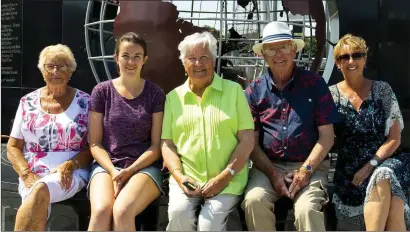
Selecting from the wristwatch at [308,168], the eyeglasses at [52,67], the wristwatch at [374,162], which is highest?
the eyeglasses at [52,67]

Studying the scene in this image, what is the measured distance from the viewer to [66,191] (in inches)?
104

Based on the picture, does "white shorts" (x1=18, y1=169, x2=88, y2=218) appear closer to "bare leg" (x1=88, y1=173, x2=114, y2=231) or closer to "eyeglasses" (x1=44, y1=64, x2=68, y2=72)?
"bare leg" (x1=88, y1=173, x2=114, y2=231)

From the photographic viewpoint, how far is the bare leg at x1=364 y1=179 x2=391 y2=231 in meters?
2.50

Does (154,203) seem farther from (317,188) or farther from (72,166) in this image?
(317,188)

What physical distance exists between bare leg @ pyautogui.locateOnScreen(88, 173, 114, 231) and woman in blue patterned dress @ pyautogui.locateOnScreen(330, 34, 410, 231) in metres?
1.20

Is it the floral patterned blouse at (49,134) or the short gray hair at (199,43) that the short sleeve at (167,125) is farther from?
the floral patterned blouse at (49,134)

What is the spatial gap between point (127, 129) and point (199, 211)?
1.89ft

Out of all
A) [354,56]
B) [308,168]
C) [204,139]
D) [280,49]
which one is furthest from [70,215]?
[354,56]

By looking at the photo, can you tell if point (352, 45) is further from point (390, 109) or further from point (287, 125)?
point (287, 125)

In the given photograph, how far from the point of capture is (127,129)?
267cm

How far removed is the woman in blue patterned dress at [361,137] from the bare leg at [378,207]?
1.6 inches

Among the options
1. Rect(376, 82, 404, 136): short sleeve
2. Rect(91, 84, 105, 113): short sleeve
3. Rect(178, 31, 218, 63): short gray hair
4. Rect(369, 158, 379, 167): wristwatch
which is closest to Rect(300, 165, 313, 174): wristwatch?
Rect(369, 158, 379, 167): wristwatch

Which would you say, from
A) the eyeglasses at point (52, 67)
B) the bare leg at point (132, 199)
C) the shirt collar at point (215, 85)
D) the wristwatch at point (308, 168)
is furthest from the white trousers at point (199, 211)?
the eyeglasses at point (52, 67)

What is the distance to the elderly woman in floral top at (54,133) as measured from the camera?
2.70 metres
